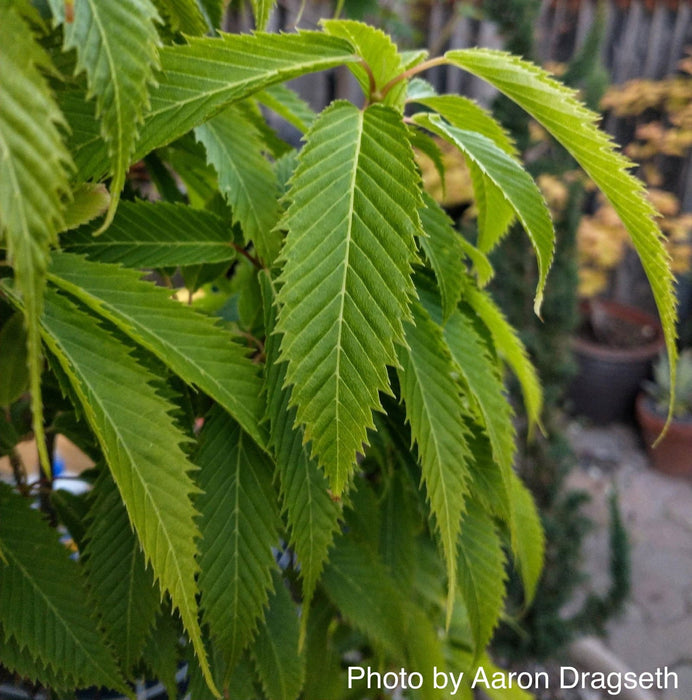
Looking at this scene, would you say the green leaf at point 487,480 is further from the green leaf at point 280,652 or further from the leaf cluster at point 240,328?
the green leaf at point 280,652

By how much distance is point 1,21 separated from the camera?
27cm

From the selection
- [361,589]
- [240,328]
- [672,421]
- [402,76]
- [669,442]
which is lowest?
[669,442]

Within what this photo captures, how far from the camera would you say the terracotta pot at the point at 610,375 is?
290 centimetres

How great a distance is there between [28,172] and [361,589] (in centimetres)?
49

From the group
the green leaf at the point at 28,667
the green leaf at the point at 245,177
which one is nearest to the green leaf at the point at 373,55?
the green leaf at the point at 245,177

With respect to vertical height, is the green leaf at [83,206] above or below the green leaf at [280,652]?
above

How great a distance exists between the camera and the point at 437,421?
17.2 inches

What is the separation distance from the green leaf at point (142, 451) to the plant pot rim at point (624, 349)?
2.63 metres

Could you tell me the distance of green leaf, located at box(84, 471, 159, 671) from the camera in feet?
1.56

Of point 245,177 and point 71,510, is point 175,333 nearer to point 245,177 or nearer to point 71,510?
point 245,177

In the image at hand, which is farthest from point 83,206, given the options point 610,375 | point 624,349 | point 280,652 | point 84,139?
point 624,349

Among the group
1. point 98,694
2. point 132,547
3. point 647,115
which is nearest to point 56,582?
point 132,547

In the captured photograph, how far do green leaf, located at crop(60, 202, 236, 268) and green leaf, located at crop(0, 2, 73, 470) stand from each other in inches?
8.9

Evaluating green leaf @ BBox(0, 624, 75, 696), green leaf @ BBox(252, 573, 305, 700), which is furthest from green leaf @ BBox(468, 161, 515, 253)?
green leaf @ BBox(0, 624, 75, 696)
